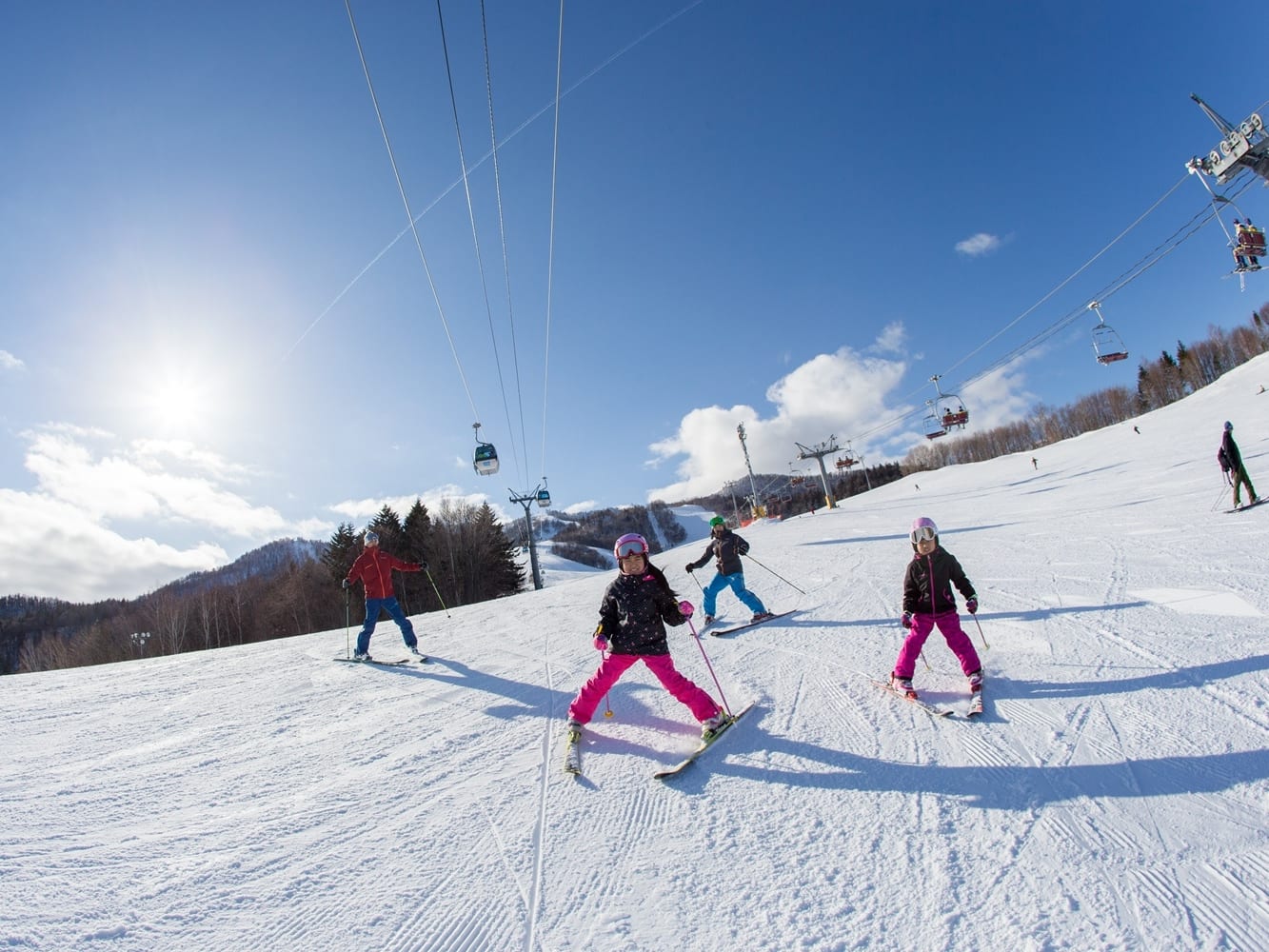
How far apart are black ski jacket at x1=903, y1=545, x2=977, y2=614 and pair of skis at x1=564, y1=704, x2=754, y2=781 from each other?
1.72m

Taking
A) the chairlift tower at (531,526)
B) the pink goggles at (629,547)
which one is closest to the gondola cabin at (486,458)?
the chairlift tower at (531,526)

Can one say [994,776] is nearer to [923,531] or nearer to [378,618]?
[923,531]

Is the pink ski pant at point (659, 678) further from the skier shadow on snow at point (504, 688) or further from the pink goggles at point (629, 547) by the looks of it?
the skier shadow on snow at point (504, 688)

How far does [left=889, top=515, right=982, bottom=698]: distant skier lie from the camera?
4.26 metres

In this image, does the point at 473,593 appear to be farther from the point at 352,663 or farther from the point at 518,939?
the point at 518,939

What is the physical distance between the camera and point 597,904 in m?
2.37

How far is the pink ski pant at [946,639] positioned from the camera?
165 inches

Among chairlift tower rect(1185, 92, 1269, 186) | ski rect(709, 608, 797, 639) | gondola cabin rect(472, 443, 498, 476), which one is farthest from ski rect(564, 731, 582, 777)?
A: gondola cabin rect(472, 443, 498, 476)

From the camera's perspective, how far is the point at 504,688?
5.84m

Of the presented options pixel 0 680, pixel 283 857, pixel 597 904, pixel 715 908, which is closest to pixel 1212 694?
pixel 715 908

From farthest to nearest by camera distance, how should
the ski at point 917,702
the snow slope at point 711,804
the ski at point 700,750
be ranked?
1. the ski at point 917,702
2. the ski at point 700,750
3. the snow slope at point 711,804

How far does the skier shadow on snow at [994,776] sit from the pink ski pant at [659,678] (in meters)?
0.43

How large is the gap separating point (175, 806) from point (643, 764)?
321 centimetres

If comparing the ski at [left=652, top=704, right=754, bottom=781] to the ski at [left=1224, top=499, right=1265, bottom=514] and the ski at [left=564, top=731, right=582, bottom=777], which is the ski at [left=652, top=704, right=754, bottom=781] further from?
the ski at [left=1224, top=499, right=1265, bottom=514]
